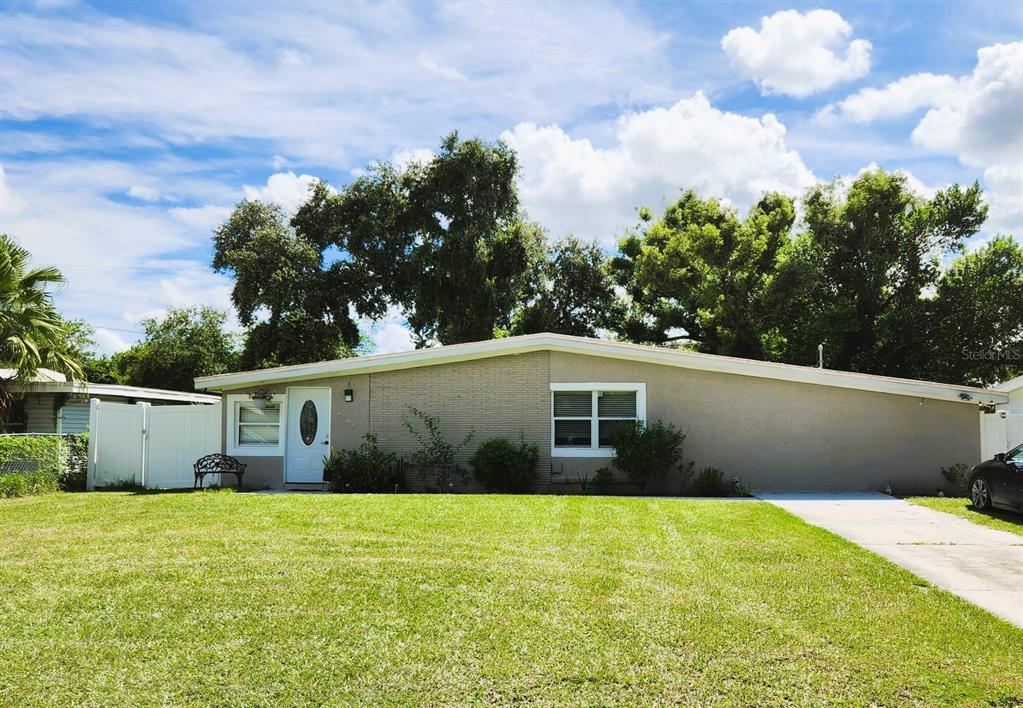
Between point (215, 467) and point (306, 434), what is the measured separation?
196 cm

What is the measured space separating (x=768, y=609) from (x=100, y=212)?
19.1 m

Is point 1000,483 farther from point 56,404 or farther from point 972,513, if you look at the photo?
point 56,404

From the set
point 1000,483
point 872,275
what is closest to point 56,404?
point 1000,483

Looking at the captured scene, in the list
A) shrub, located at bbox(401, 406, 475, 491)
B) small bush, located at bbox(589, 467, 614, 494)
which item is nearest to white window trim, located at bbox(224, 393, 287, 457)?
shrub, located at bbox(401, 406, 475, 491)

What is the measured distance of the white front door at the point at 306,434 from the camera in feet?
56.3

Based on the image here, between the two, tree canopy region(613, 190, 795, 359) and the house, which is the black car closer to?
the house

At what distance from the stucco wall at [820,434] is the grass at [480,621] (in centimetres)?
604

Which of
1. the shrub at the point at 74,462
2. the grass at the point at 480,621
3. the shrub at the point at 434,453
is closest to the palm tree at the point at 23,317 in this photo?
the shrub at the point at 74,462

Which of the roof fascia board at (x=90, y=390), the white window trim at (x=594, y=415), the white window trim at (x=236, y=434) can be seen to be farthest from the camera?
the roof fascia board at (x=90, y=390)

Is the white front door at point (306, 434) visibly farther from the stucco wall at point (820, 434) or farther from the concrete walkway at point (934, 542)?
the concrete walkway at point (934, 542)

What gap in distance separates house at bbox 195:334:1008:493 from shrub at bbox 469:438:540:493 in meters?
0.51

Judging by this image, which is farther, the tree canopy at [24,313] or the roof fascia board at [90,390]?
the roof fascia board at [90,390]

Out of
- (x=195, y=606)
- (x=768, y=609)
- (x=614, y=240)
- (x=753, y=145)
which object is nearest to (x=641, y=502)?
(x=768, y=609)

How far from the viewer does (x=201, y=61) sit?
45.9 ft
